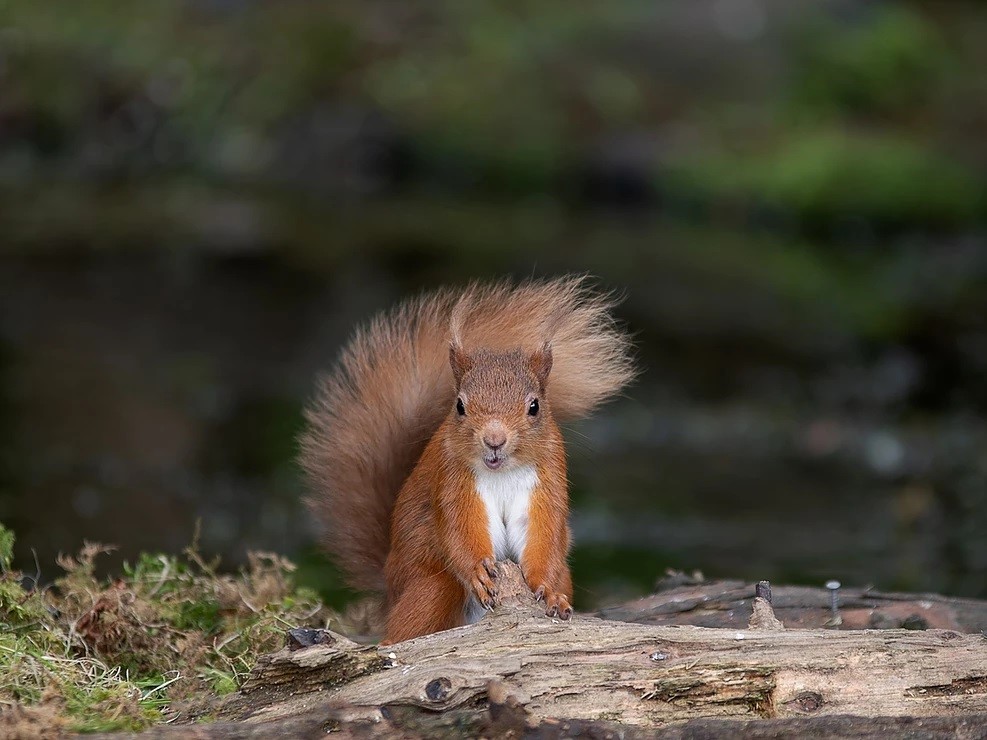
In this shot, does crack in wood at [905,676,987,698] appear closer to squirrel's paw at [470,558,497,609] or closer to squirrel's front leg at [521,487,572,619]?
squirrel's front leg at [521,487,572,619]

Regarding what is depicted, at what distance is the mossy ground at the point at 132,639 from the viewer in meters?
3.56

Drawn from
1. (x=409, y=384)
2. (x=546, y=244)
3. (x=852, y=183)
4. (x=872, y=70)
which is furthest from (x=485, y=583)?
(x=872, y=70)

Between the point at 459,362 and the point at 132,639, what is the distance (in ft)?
4.63

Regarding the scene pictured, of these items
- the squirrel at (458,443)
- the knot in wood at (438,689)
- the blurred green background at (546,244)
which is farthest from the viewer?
the blurred green background at (546,244)

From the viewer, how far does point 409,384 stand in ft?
15.6

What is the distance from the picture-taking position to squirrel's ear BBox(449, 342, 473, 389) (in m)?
4.28

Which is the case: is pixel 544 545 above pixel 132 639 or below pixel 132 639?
above

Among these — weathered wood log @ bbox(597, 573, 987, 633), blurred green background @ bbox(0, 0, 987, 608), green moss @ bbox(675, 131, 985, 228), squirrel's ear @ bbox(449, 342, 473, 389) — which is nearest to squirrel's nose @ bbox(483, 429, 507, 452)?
squirrel's ear @ bbox(449, 342, 473, 389)

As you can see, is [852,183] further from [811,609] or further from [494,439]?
[494,439]

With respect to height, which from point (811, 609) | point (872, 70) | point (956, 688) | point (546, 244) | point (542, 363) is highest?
point (872, 70)

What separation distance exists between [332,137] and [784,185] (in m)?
6.38

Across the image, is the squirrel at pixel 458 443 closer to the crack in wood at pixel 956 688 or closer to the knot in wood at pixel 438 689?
the knot in wood at pixel 438 689

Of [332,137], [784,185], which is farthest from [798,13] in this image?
[332,137]

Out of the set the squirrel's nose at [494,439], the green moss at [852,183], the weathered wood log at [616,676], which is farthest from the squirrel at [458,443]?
the green moss at [852,183]
